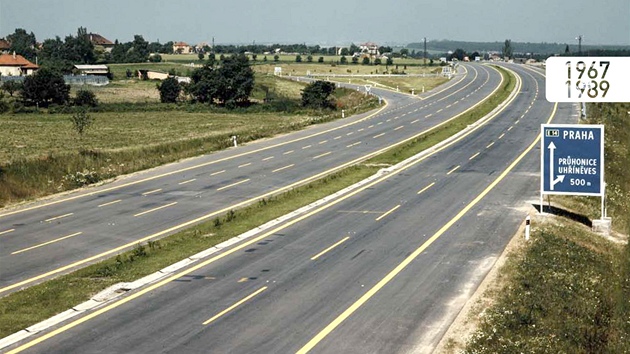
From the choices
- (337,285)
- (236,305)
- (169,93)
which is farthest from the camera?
(169,93)

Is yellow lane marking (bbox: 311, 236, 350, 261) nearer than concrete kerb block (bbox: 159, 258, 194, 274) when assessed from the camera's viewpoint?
No

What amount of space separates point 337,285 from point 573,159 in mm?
14752

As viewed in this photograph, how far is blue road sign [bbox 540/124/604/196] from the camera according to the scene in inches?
1296

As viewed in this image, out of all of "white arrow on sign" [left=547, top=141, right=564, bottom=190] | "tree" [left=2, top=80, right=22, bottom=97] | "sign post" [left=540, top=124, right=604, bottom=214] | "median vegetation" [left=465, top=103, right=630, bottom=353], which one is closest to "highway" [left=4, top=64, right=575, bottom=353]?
"median vegetation" [left=465, top=103, right=630, bottom=353]

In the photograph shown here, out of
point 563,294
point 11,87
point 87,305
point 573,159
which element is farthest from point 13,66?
point 563,294

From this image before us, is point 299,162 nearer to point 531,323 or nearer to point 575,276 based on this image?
point 575,276

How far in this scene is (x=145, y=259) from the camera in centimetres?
2777

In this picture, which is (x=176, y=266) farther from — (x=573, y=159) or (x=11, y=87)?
(x=11, y=87)

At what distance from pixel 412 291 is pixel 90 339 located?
9658 mm

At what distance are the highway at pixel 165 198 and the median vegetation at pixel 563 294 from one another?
49.6ft

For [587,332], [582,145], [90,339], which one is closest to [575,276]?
[587,332]

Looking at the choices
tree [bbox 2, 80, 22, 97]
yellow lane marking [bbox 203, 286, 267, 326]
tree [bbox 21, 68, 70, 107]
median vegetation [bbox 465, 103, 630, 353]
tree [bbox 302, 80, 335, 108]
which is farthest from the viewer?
tree [bbox 2, 80, 22, 97]

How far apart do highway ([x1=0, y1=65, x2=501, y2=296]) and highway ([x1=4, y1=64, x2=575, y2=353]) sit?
5.34 m

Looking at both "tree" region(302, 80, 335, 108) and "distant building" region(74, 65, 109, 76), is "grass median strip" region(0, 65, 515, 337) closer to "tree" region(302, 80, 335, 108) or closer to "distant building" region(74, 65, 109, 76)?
"tree" region(302, 80, 335, 108)
